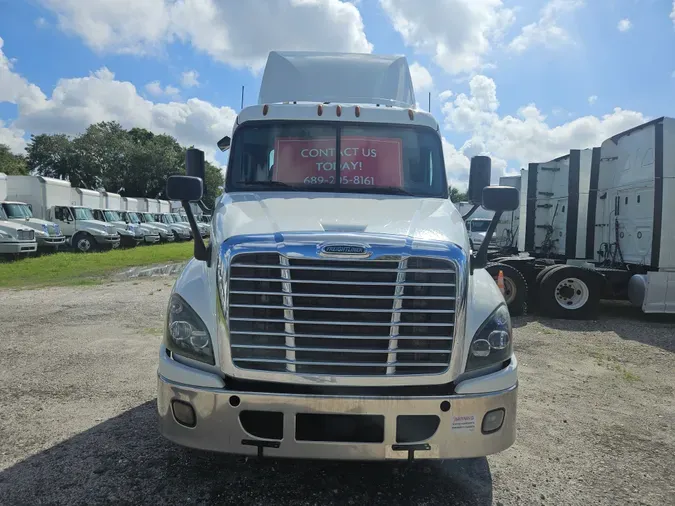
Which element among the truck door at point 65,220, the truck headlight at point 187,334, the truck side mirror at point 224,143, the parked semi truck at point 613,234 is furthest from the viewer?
the truck door at point 65,220

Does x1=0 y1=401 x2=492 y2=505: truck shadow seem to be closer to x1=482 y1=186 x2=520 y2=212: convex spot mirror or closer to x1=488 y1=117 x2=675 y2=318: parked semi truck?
x1=482 y1=186 x2=520 y2=212: convex spot mirror

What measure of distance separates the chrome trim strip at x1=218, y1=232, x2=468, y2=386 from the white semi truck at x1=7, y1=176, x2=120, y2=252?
2221cm

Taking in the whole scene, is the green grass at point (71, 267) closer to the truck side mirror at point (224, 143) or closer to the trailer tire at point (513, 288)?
the truck side mirror at point (224, 143)

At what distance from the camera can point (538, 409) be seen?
486 centimetres

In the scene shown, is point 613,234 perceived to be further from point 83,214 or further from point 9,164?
point 9,164

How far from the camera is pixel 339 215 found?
11.6ft

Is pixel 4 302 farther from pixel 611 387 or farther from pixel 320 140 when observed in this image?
pixel 611 387

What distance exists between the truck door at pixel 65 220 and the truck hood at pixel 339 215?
70.8ft

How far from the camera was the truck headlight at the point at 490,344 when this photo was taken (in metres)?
3.07

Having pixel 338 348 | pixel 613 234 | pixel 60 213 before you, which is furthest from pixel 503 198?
pixel 60 213

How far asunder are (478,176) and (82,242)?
22.1m

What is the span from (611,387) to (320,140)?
13.6ft

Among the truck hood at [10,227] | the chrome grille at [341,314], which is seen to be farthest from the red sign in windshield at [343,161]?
the truck hood at [10,227]

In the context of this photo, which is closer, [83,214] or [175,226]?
[83,214]
